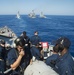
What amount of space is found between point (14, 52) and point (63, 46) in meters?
1.74

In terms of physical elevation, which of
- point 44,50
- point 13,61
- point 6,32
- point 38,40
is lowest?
point 6,32

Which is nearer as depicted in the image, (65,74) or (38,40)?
(65,74)

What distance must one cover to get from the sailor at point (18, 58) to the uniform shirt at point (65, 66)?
1.42 metres

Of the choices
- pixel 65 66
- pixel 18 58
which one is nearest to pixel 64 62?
pixel 65 66

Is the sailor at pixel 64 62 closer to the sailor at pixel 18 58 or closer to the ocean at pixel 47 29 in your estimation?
the sailor at pixel 18 58

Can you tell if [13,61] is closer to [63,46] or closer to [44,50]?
[63,46]

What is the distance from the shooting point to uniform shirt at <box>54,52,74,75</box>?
5.04 m

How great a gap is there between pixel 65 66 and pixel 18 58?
1.71 m

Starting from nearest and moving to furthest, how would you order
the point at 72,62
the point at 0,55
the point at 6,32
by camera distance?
1. the point at 72,62
2. the point at 0,55
3. the point at 6,32

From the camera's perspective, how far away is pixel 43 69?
493cm

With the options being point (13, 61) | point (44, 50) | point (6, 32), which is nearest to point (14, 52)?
point (13, 61)

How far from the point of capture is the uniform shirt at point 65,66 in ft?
16.5

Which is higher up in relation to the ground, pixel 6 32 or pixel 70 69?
pixel 70 69

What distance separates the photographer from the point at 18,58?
6336 mm
